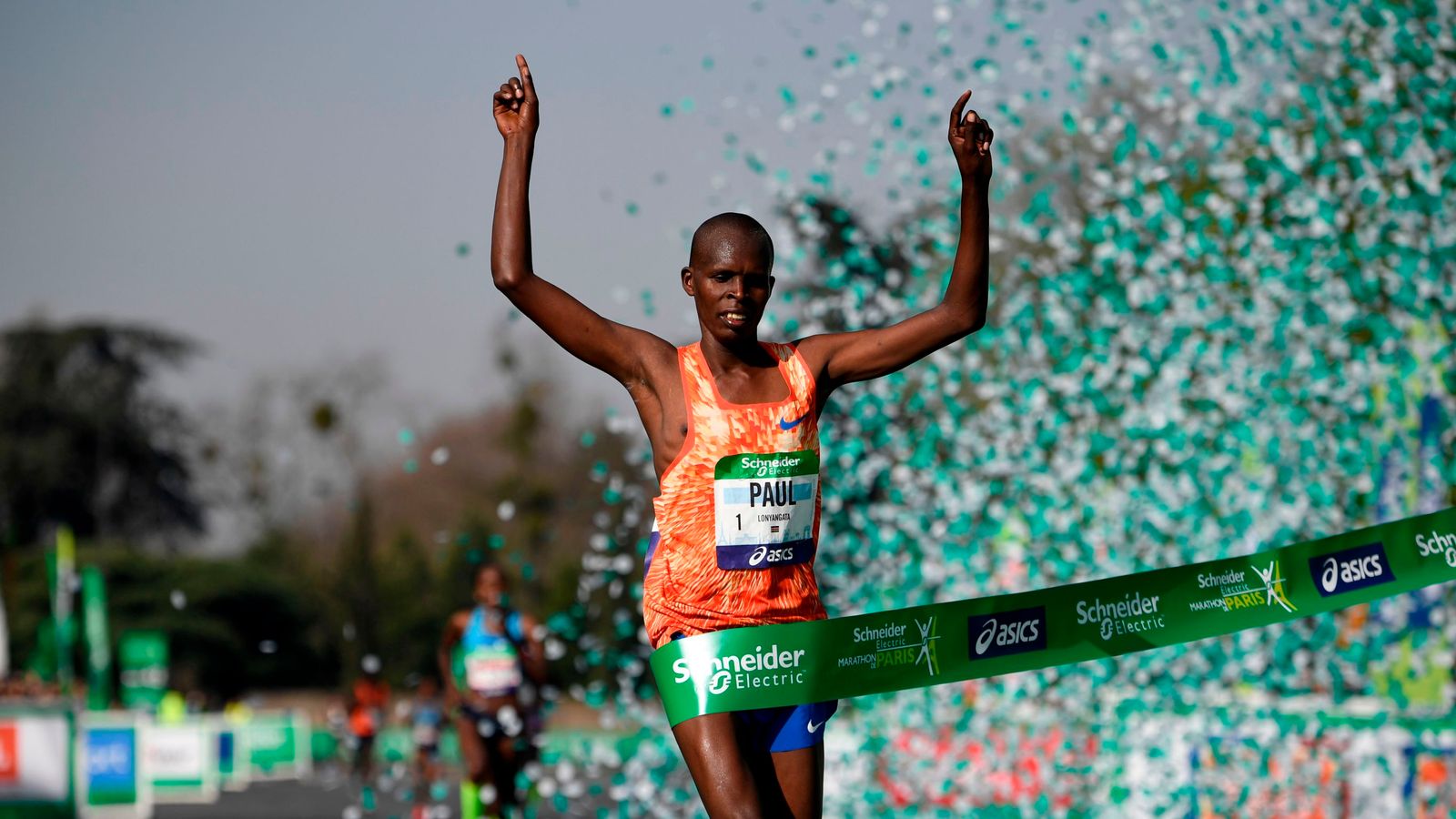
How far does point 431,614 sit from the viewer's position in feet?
157

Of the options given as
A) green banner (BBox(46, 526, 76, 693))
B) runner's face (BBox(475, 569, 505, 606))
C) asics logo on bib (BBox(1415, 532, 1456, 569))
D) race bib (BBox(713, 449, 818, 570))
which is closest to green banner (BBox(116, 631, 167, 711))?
green banner (BBox(46, 526, 76, 693))

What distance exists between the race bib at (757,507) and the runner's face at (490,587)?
6851mm

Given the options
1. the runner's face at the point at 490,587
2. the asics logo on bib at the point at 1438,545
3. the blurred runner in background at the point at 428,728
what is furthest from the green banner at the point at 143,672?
the asics logo on bib at the point at 1438,545

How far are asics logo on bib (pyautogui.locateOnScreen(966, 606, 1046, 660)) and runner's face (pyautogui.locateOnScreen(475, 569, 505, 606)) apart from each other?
6.64 m

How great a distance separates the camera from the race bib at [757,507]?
3.86 meters

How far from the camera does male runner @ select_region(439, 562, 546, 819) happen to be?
418 inches

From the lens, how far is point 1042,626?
4312 millimetres

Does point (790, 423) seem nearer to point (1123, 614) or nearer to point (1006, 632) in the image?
point (1006, 632)

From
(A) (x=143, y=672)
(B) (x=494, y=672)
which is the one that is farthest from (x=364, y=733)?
(B) (x=494, y=672)

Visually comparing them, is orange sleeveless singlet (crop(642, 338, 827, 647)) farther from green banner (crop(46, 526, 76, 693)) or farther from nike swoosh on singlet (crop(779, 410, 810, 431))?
green banner (crop(46, 526, 76, 693))

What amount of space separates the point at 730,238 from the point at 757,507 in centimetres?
61

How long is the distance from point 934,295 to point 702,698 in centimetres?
674

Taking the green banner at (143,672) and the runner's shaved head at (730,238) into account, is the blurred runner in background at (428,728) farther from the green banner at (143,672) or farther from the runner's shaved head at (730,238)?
the runner's shaved head at (730,238)

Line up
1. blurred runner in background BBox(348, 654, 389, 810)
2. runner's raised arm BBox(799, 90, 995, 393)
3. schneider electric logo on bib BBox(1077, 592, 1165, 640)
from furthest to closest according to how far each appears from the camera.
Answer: blurred runner in background BBox(348, 654, 389, 810)
schneider electric logo on bib BBox(1077, 592, 1165, 640)
runner's raised arm BBox(799, 90, 995, 393)
